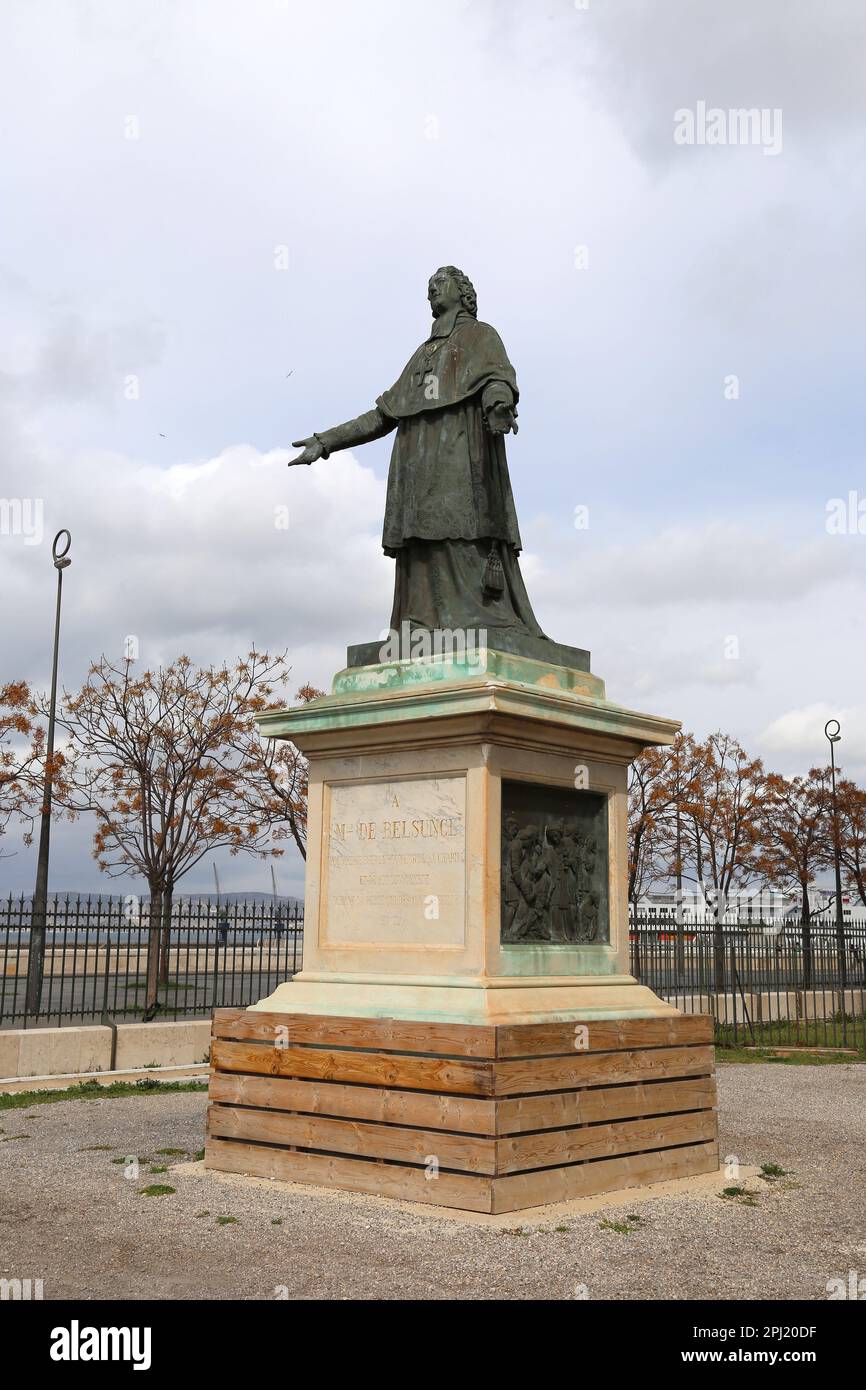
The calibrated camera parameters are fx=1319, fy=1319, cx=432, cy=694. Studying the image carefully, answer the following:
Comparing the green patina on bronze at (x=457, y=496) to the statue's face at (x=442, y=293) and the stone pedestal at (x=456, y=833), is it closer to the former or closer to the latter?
the statue's face at (x=442, y=293)

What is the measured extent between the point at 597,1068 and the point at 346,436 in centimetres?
477

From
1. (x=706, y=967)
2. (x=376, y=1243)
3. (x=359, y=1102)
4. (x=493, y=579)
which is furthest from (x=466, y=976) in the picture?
(x=706, y=967)

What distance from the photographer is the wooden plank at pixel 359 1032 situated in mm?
7105

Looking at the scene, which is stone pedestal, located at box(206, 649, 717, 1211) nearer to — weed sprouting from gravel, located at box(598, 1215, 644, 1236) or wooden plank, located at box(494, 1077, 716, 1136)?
wooden plank, located at box(494, 1077, 716, 1136)

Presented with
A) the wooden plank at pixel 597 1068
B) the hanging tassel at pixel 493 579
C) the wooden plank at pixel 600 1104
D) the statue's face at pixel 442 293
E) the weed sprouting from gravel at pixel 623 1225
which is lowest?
the weed sprouting from gravel at pixel 623 1225

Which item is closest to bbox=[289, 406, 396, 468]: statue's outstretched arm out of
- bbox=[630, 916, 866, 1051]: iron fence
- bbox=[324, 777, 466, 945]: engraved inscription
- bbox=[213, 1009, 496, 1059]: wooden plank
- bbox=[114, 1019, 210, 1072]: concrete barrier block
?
bbox=[324, 777, 466, 945]: engraved inscription

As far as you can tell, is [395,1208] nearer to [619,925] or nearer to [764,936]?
[619,925]

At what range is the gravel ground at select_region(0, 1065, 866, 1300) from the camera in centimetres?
564

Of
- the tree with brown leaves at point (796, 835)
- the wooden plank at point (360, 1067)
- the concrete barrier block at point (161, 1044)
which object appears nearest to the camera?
the wooden plank at point (360, 1067)

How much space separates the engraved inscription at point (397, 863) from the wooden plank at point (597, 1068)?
90cm

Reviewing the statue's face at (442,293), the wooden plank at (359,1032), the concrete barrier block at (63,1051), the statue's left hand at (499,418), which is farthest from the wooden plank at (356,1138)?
the concrete barrier block at (63,1051)

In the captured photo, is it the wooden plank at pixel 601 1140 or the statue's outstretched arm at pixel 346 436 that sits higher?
the statue's outstretched arm at pixel 346 436

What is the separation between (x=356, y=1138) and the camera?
7562mm

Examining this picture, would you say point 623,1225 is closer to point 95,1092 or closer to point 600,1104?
point 600,1104
